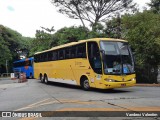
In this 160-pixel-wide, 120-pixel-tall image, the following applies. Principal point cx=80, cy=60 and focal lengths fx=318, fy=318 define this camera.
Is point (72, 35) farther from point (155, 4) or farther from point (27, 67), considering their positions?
point (155, 4)

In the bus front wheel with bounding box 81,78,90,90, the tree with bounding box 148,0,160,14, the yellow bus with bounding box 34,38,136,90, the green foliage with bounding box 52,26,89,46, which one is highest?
the tree with bounding box 148,0,160,14

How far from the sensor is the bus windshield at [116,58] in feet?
59.0

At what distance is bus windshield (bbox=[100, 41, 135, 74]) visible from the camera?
18.0 meters

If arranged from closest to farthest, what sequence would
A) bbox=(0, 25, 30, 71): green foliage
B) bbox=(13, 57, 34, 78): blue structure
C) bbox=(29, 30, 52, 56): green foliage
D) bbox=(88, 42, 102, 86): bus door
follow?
bbox=(88, 42, 102, 86): bus door
bbox=(13, 57, 34, 78): blue structure
bbox=(29, 30, 52, 56): green foliage
bbox=(0, 25, 30, 71): green foliage

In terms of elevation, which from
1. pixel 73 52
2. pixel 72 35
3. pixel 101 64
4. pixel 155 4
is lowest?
pixel 101 64

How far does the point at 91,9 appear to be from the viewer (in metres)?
41.9

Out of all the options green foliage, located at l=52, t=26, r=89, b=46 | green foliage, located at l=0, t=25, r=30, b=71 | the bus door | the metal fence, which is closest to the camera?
the bus door

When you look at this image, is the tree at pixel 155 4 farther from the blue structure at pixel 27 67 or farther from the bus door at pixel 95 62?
the bus door at pixel 95 62

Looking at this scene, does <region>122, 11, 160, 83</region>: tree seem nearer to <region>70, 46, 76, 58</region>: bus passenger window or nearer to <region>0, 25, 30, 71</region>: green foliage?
<region>70, 46, 76, 58</region>: bus passenger window

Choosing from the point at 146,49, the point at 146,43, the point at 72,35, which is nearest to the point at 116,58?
the point at 146,49

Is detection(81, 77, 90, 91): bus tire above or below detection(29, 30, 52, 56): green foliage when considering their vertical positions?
below

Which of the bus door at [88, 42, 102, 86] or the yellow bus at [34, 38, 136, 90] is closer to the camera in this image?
the yellow bus at [34, 38, 136, 90]

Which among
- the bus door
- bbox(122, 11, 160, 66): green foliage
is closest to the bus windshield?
the bus door

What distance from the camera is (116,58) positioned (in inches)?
714
